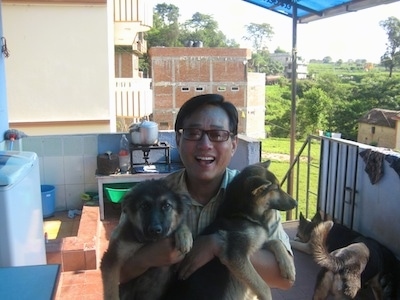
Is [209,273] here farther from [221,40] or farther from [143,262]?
[221,40]

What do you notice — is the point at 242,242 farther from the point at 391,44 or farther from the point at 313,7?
the point at 391,44

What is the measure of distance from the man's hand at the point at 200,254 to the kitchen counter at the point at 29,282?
1.67 ft

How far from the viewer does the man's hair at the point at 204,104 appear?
1.63m

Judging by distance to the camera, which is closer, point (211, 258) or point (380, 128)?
point (211, 258)

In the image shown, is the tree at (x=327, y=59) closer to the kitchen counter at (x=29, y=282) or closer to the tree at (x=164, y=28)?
the tree at (x=164, y=28)

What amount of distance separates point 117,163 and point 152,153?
2.09ft

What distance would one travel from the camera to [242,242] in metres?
1.62

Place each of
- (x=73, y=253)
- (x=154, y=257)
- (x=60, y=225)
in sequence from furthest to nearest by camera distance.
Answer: (x=60, y=225) < (x=73, y=253) < (x=154, y=257)

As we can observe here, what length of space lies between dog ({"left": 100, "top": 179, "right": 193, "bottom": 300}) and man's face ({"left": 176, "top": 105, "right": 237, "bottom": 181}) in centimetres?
17

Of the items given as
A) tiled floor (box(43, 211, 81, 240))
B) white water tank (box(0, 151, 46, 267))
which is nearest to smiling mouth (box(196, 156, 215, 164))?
white water tank (box(0, 151, 46, 267))

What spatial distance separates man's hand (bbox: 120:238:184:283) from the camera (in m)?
1.51

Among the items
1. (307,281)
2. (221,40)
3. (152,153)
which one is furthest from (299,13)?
(221,40)

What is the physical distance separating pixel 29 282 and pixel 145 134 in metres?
3.98

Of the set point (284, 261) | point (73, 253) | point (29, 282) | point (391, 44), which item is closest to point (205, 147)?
point (284, 261)
